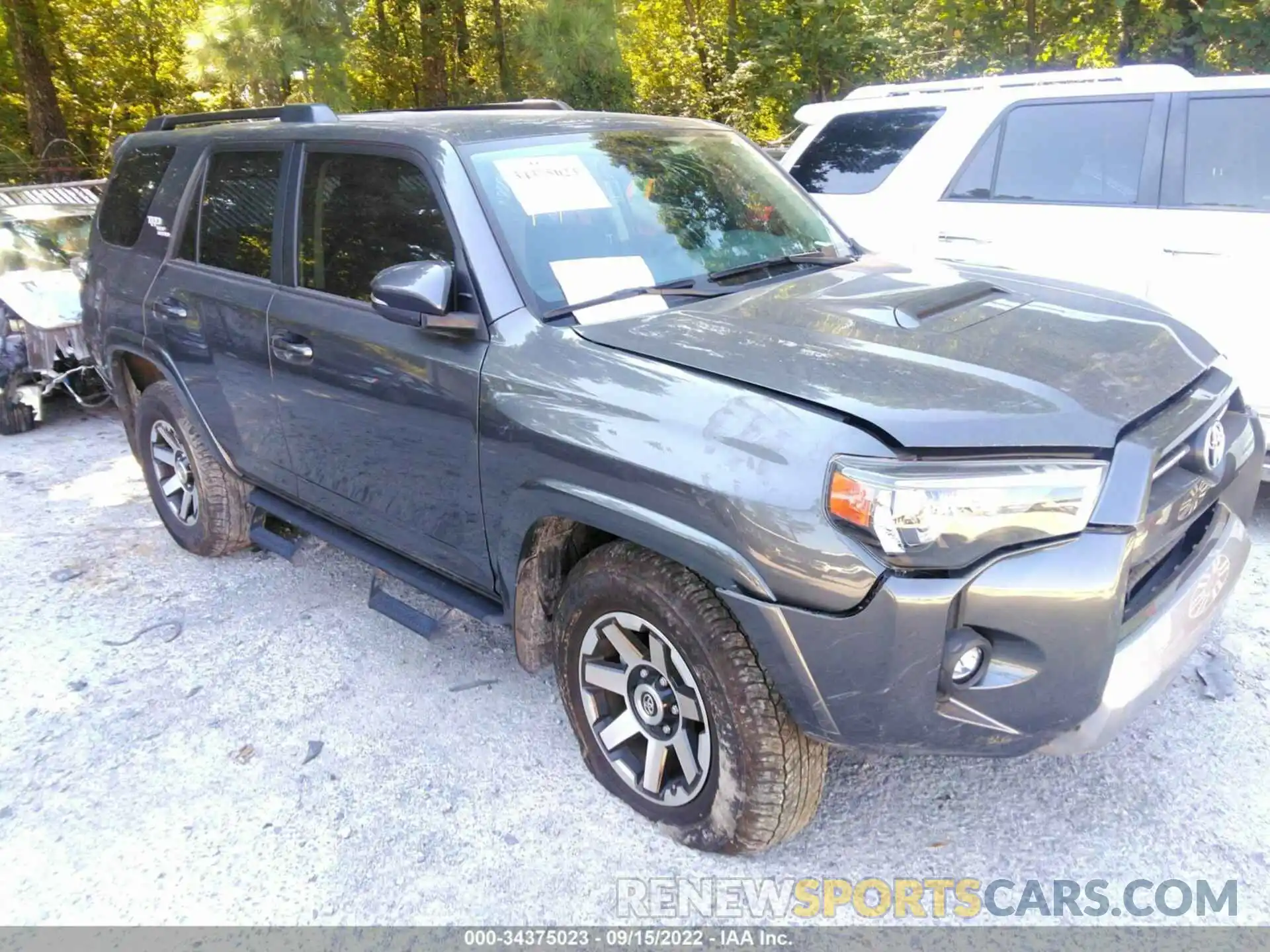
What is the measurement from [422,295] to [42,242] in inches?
235

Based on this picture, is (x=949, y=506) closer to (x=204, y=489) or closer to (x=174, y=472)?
(x=204, y=489)

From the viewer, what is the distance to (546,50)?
396 inches

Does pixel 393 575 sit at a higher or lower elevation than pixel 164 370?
lower

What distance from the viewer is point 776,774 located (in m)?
2.34

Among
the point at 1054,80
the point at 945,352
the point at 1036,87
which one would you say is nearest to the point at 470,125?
the point at 945,352

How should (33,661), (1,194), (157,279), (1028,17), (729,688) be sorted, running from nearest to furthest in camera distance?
(729,688), (33,661), (157,279), (1,194), (1028,17)

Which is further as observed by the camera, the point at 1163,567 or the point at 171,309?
the point at 171,309

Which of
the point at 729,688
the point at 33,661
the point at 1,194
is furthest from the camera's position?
the point at 1,194

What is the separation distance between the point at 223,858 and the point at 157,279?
264 cm

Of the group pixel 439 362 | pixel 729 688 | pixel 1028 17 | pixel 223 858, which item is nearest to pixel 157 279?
pixel 439 362

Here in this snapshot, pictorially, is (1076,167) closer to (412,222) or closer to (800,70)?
(412,222)

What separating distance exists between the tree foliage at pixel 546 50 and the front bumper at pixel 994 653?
7.96 meters

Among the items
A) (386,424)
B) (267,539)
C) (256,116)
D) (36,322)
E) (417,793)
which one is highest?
(256,116)

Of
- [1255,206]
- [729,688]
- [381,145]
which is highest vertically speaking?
[381,145]
